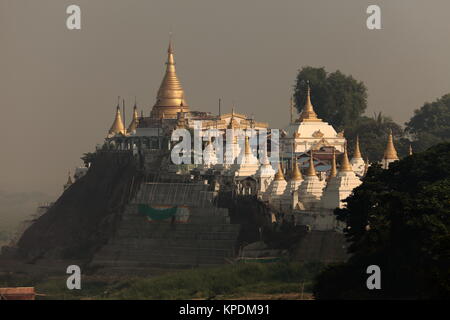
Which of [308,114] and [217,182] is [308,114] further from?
[217,182]

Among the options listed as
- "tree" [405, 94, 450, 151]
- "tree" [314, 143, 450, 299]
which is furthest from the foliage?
"tree" [405, 94, 450, 151]

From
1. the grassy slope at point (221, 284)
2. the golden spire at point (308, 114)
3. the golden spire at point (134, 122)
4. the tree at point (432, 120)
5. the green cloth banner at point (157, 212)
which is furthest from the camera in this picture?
the golden spire at point (134, 122)

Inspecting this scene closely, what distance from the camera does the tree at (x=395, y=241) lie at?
7894 centimetres

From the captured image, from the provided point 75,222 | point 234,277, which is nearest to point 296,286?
point 234,277

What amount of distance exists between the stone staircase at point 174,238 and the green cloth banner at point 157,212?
12.2 inches

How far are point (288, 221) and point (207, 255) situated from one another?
470cm

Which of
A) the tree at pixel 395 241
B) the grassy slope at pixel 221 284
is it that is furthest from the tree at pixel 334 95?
the tree at pixel 395 241

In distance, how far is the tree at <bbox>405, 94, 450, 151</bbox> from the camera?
138 m

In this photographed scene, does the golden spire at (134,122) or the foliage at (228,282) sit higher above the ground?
the golden spire at (134,122)

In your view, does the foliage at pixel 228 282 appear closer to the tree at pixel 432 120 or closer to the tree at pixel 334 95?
the tree at pixel 432 120

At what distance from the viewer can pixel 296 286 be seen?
299 feet

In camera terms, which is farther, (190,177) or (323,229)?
(190,177)

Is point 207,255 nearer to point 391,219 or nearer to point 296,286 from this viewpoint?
point 296,286

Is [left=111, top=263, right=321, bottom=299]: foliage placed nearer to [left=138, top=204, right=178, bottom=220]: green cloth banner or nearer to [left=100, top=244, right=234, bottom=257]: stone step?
[left=100, top=244, right=234, bottom=257]: stone step
